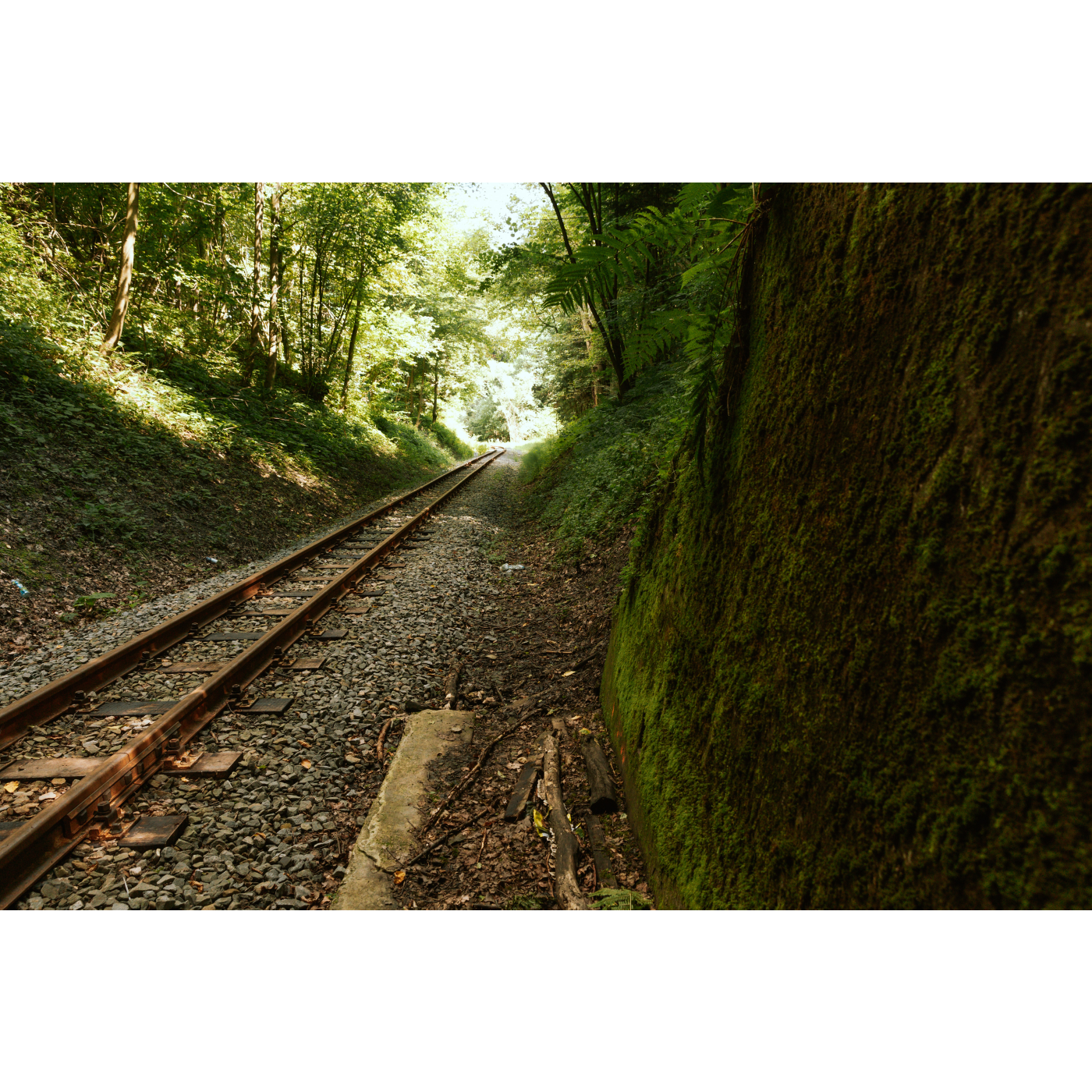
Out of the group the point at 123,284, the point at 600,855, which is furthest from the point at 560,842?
the point at 123,284

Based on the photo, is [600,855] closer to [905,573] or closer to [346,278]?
[905,573]

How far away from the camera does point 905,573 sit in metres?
1.26

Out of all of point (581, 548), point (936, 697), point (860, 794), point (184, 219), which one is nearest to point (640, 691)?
point (860, 794)

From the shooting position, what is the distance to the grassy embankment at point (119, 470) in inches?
269

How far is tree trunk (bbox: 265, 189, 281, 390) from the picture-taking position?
52.2ft

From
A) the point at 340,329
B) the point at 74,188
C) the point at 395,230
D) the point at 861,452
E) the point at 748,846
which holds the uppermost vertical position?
the point at 395,230

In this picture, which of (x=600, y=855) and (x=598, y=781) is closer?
(x=600, y=855)

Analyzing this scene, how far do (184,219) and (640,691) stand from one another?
16.7 m

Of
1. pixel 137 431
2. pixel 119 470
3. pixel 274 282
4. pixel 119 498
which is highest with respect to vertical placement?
pixel 274 282

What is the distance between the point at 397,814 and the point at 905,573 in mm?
2943

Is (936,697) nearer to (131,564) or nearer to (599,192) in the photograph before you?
Answer: (131,564)

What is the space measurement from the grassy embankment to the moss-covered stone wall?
21.8ft

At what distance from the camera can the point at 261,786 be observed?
3525 mm

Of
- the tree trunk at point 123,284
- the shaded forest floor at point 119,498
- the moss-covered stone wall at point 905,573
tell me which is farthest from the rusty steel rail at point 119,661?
the tree trunk at point 123,284
